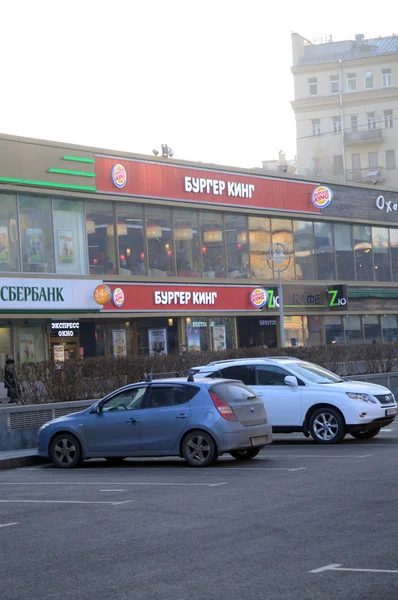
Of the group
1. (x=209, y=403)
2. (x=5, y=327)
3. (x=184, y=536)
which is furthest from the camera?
(x=5, y=327)

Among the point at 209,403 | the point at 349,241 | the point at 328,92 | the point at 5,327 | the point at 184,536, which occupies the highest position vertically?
the point at 328,92

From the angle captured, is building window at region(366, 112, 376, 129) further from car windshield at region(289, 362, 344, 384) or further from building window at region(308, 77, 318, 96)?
car windshield at region(289, 362, 344, 384)

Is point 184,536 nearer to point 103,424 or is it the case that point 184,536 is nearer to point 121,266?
point 103,424

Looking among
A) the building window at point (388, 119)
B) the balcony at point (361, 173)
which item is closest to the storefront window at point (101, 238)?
the balcony at point (361, 173)

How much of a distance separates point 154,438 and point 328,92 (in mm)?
76347

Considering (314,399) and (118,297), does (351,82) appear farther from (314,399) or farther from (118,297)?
(314,399)

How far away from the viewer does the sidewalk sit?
697 inches

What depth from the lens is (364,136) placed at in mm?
86062

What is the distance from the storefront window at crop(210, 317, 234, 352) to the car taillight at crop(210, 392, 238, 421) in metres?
27.8

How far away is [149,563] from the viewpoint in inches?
321

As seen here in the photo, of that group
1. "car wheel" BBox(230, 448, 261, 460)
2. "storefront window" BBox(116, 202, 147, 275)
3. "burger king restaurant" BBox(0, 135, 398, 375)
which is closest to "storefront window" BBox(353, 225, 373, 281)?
"burger king restaurant" BBox(0, 135, 398, 375)

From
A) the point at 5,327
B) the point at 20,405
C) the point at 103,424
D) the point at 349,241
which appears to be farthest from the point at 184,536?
the point at 349,241

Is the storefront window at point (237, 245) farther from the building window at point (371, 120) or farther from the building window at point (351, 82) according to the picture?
the building window at point (351, 82)

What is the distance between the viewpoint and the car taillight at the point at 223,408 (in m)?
15.6
